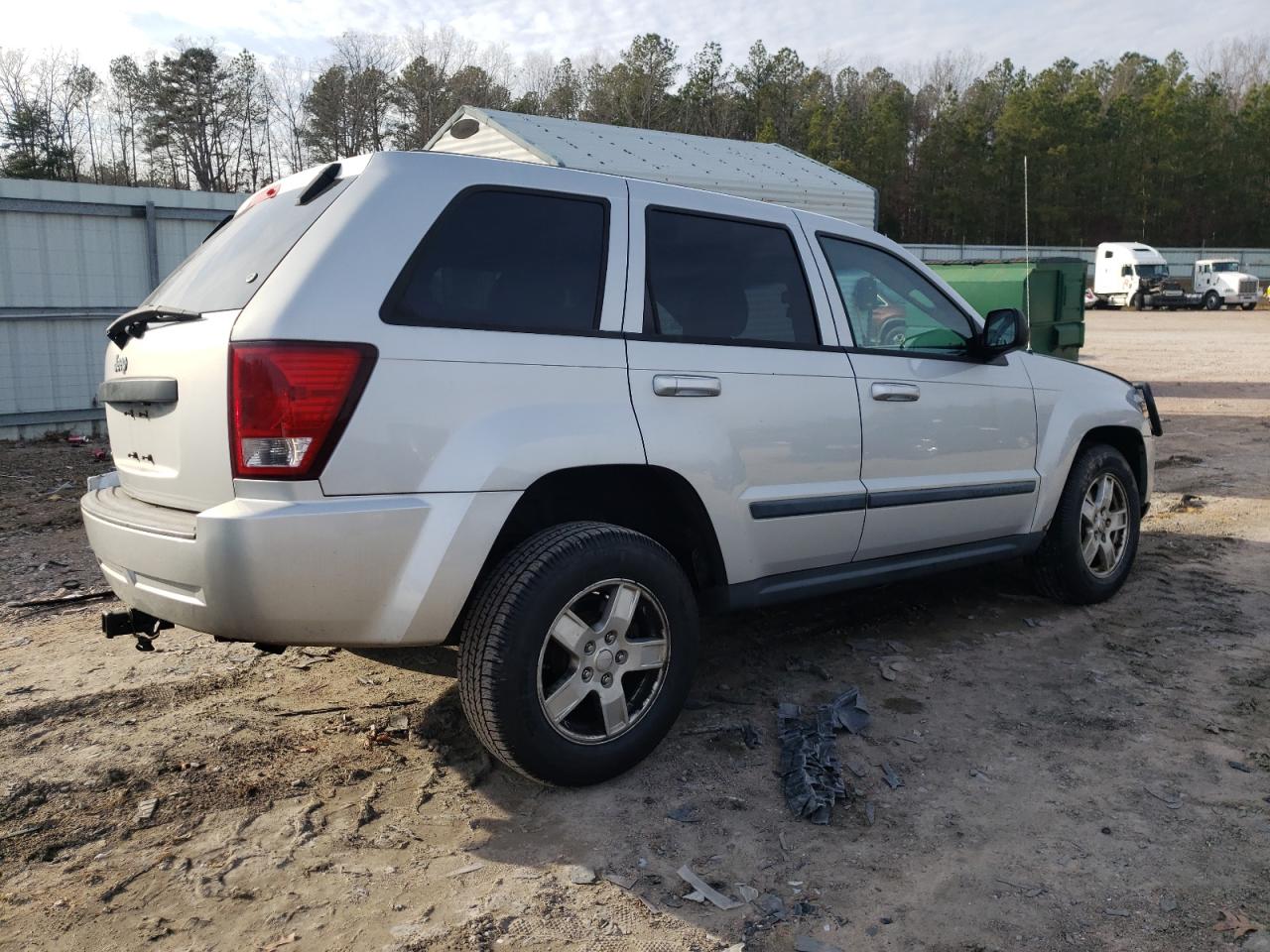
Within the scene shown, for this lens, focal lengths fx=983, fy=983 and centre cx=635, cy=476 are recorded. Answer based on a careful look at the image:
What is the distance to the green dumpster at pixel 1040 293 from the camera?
10859 mm

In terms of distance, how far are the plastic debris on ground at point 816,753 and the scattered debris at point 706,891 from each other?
18.3 inches

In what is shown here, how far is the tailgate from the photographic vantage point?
107 inches

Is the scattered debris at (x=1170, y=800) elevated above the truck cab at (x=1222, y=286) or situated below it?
below

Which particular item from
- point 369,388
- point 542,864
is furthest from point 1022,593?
point 369,388

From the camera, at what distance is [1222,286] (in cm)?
4016

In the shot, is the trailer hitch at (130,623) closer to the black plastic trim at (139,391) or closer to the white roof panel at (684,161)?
the black plastic trim at (139,391)

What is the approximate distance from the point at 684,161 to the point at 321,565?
29.0 feet

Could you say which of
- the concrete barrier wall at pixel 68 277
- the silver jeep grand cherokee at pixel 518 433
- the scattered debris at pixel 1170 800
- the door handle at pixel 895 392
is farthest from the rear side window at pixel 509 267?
the concrete barrier wall at pixel 68 277

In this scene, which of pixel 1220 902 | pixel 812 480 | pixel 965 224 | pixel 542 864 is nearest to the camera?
pixel 1220 902

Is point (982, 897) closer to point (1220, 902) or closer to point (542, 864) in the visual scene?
point (1220, 902)

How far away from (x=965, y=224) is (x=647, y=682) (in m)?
70.8

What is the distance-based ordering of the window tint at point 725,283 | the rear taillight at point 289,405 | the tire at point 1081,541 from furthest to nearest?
the tire at point 1081,541 → the window tint at point 725,283 → the rear taillight at point 289,405

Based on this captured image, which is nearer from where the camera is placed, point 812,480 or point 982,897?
point 982,897

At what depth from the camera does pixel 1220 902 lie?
99.4 inches
